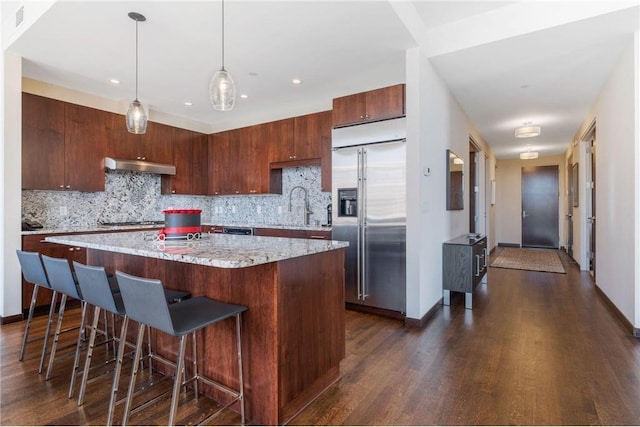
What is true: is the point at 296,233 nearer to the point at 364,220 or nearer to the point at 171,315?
the point at 364,220

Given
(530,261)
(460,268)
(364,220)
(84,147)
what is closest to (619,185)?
(460,268)

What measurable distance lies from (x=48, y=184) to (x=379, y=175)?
13.0 feet

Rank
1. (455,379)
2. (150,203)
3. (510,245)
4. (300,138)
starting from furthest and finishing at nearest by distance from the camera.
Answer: (510,245), (150,203), (300,138), (455,379)

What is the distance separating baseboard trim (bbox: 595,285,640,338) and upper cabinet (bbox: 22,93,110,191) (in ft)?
20.4

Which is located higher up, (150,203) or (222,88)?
(222,88)

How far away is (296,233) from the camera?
434 centimetres

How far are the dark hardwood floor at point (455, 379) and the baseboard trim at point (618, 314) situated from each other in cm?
6

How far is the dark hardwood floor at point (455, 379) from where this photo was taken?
5.92 ft

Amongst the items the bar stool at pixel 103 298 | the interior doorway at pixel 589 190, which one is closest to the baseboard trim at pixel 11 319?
the bar stool at pixel 103 298

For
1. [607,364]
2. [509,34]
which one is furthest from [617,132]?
[607,364]

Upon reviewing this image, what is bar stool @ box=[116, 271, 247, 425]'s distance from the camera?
1448 millimetres

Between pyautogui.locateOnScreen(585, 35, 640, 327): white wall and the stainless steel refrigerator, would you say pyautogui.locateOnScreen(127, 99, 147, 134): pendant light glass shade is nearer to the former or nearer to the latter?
the stainless steel refrigerator

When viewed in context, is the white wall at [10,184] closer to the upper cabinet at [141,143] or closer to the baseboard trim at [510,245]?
the upper cabinet at [141,143]

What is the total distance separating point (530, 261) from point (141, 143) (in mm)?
7710
